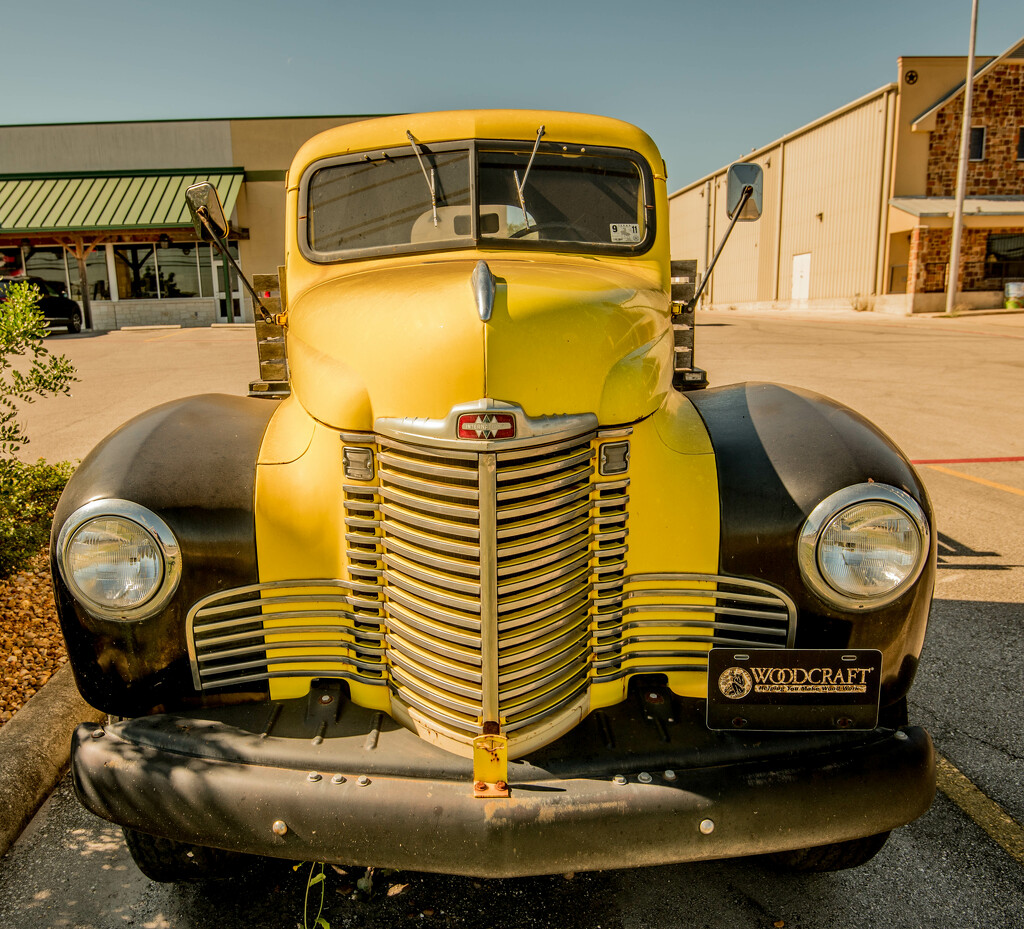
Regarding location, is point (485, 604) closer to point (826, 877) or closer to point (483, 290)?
point (483, 290)

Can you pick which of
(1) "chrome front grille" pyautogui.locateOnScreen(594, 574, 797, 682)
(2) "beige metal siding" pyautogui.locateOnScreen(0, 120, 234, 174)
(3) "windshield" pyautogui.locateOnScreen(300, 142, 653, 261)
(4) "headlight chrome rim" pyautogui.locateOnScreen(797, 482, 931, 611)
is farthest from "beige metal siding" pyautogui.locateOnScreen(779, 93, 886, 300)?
(1) "chrome front grille" pyautogui.locateOnScreen(594, 574, 797, 682)

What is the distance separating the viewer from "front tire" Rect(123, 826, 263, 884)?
2.21 meters

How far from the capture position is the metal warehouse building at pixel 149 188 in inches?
1001

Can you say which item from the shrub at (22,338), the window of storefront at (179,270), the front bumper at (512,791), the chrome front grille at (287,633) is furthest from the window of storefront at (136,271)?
the front bumper at (512,791)

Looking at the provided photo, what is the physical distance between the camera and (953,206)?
1045 inches

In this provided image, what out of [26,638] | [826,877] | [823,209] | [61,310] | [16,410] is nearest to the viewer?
[826,877]

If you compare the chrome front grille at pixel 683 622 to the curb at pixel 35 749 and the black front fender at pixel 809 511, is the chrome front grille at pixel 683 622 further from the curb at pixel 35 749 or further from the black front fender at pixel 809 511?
the curb at pixel 35 749

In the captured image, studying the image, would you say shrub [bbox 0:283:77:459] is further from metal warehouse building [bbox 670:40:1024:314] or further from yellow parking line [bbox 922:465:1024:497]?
metal warehouse building [bbox 670:40:1024:314]

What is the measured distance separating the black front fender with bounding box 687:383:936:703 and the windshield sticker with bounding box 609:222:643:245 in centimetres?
113

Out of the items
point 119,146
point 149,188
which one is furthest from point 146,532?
point 119,146

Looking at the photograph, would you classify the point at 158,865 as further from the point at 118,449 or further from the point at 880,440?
the point at 880,440

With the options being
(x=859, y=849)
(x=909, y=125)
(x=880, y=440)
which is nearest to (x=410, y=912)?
(x=859, y=849)

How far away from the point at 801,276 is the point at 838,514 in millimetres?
34679

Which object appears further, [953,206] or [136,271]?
[953,206]
